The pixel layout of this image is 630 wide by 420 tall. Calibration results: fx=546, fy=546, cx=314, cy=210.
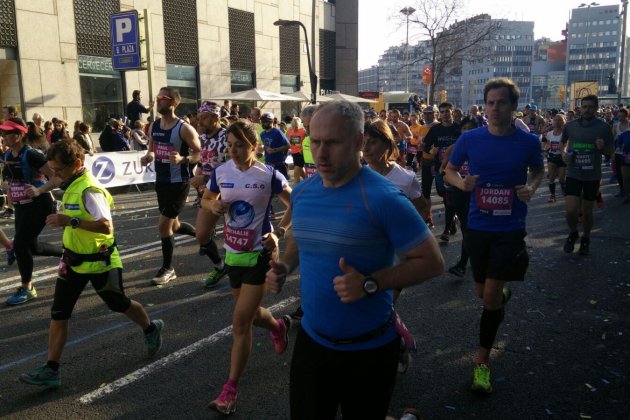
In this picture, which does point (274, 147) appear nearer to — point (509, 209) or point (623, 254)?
point (623, 254)

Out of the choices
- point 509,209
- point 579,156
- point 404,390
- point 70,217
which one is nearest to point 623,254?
point 579,156

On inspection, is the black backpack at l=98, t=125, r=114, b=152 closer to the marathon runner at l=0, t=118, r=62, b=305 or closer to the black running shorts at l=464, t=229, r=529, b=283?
the marathon runner at l=0, t=118, r=62, b=305

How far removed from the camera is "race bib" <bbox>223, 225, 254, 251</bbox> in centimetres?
382

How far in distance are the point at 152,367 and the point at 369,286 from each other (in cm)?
282

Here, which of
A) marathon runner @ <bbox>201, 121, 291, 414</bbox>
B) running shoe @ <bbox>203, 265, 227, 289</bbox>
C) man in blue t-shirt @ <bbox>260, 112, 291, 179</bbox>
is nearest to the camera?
marathon runner @ <bbox>201, 121, 291, 414</bbox>

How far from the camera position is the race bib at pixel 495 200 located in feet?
12.8

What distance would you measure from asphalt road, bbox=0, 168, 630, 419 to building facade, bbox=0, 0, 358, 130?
38.9ft

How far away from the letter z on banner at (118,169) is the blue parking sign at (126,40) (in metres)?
3.16

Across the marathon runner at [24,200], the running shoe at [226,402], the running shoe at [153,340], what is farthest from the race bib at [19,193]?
the running shoe at [226,402]

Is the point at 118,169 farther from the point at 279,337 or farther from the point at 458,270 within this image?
the point at 279,337

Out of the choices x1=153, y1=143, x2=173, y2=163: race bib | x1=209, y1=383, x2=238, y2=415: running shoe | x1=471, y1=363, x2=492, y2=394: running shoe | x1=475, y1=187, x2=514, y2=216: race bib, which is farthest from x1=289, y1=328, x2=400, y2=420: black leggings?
x1=153, y1=143, x2=173, y2=163: race bib

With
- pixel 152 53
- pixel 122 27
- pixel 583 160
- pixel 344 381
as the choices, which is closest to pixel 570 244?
pixel 583 160

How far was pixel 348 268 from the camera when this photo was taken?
2066 millimetres

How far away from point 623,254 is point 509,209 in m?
4.88
